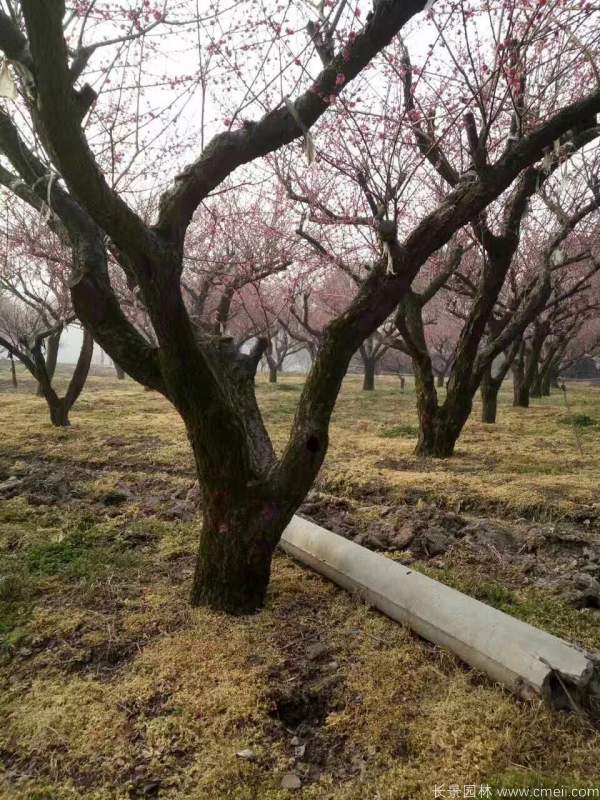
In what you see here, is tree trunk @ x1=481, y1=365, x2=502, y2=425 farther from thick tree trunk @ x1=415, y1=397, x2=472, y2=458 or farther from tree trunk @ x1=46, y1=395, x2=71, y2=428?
tree trunk @ x1=46, y1=395, x2=71, y2=428

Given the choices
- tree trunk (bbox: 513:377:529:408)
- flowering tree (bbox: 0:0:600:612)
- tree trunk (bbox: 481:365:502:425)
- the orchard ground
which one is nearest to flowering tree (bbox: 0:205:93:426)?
the orchard ground

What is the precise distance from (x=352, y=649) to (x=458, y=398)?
207 inches

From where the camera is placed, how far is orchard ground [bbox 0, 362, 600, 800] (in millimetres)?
2230

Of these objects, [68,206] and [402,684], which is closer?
[402,684]

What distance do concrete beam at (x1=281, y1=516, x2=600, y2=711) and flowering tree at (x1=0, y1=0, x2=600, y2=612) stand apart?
0.64 metres

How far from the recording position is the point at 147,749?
2354 millimetres

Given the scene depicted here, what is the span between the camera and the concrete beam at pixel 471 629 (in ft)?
8.16

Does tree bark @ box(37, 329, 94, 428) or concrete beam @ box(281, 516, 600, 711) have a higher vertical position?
tree bark @ box(37, 329, 94, 428)

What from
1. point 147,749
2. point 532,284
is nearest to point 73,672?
point 147,749

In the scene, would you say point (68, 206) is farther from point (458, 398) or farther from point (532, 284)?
point (532, 284)

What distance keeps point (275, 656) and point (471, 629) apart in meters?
Answer: 1.08

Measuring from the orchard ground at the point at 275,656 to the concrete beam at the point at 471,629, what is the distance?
0.09 m

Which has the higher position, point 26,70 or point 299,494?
point 26,70

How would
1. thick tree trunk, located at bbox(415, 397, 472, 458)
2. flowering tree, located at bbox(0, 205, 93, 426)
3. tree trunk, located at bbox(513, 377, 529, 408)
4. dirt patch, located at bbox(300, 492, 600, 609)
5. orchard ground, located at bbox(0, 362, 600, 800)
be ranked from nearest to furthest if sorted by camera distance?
orchard ground, located at bbox(0, 362, 600, 800), dirt patch, located at bbox(300, 492, 600, 609), thick tree trunk, located at bbox(415, 397, 472, 458), flowering tree, located at bbox(0, 205, 93, 426), tree trunk, located at bbox(513, 377, 529, 408)
